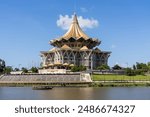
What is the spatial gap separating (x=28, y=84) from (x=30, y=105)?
37022 mm

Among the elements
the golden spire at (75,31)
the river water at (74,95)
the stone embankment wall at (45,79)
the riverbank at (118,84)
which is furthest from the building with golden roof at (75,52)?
the river water at (74,95)

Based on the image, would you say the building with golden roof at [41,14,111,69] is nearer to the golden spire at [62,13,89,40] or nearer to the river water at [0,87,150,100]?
the golden spire at [62,13,89,40]

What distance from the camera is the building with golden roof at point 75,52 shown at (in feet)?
223

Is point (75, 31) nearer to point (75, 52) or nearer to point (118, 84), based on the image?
point (75, 52)

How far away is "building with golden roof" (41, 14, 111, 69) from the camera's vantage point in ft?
223

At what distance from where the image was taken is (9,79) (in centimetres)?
4731

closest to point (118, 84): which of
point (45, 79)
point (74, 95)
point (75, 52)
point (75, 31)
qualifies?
point (45, 79)

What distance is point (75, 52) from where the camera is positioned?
225 feet

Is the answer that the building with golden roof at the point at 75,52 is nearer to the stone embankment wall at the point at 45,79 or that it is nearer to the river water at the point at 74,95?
the stone embankment wall at the point at 45,79

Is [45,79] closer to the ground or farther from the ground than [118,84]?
farther from the ground

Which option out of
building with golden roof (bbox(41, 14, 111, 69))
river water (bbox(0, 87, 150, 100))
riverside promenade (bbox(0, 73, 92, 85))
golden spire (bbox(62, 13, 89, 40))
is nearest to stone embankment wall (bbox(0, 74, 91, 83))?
riverside promenade (bbox(0, 73, 92, 85))

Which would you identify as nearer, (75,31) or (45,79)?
(45,79)

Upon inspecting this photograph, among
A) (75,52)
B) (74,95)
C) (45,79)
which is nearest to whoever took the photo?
(74,95)

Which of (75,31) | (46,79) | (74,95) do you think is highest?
(75,31)
